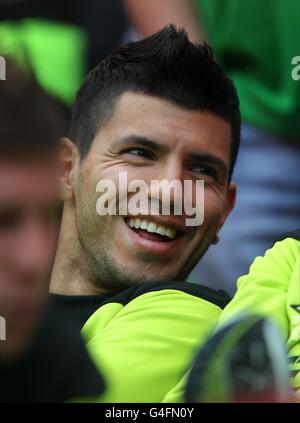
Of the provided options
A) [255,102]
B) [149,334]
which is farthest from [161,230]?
[255,102]

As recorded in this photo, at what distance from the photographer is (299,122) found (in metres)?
2.10

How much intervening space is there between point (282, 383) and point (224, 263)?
3.89 ft

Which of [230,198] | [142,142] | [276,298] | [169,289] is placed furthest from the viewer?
[230,198]

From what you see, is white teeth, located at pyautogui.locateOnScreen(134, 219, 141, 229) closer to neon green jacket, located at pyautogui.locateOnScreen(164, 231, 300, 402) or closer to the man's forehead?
the man's forehead

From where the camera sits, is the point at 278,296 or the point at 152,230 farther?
the point at 152,230

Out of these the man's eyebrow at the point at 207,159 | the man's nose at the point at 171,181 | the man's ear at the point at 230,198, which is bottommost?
the man's ear at the point at 230,198

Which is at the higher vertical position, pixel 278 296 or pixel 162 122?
pixel 162 122

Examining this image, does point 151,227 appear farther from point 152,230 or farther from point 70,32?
point 70,32

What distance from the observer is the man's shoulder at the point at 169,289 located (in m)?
1.64

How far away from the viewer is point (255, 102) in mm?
2117

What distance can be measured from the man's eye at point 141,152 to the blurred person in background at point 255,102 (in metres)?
0.44

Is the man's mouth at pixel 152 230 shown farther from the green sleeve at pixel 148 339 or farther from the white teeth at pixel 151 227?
the green sleeve at pixel 148 339

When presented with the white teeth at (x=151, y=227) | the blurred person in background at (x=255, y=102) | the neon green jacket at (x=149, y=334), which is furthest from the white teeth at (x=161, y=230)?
the blurred person in background at (x=255, y=102)

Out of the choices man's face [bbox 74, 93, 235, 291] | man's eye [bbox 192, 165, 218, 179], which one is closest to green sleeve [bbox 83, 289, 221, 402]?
man's face [bbox 74, 93, 235, 291]
